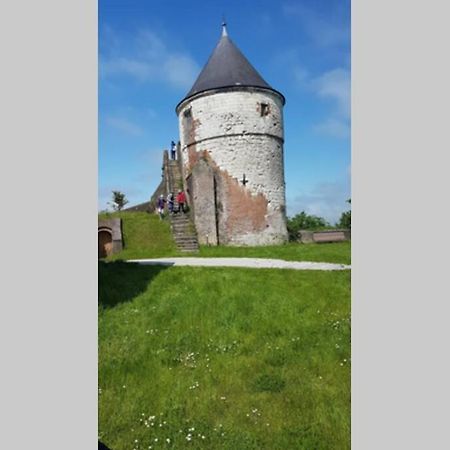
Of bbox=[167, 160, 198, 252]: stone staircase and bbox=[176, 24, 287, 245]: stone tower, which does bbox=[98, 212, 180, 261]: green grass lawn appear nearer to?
bbox=[167, 160, 198, 252]: stone staircase

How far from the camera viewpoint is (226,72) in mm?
16594

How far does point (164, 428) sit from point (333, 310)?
3205 mm

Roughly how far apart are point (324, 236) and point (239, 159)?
486 cm

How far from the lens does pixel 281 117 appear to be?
17.4m

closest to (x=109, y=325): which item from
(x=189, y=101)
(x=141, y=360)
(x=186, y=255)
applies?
(x=141, y=360)

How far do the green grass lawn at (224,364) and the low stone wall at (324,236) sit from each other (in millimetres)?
9284

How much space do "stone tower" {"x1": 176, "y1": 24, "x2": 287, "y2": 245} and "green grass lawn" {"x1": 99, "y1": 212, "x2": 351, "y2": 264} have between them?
76.5 inches

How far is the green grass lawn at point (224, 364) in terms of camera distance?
327 centimetres

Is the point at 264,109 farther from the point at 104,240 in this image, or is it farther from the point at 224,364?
the point at 224,364

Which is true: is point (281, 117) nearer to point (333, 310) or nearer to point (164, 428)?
point (333, 310)

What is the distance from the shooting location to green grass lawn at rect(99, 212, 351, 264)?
11438mm

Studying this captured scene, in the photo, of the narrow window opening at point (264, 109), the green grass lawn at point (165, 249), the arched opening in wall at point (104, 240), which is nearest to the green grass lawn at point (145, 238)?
the green grass lawn at point (165, 249)

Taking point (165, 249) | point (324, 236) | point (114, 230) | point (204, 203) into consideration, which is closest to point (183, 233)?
point (165, 249)

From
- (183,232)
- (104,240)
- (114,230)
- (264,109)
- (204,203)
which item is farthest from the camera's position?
(264,109)
